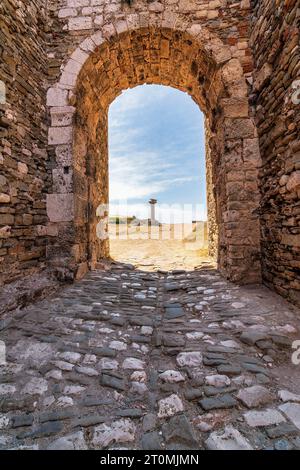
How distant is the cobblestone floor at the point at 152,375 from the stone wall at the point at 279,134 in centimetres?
55

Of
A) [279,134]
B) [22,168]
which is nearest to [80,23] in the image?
[22,168]

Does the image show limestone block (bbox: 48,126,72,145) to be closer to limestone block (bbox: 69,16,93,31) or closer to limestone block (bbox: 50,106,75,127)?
limestone block (bbox: 50,106,75,127)

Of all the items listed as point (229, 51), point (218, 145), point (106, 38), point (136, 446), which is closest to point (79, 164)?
point (106, 38)

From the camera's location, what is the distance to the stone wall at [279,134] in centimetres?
264

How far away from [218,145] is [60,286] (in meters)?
3.69

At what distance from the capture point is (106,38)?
12.9 feet

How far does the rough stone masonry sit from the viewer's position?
312cm


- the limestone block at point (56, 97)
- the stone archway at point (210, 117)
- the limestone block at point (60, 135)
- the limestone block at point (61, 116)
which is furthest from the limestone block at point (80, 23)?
the limestone block at point (60, 135)

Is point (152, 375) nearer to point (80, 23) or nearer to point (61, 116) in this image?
point (61, 116)

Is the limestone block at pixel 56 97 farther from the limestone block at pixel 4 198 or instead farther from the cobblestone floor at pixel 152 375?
the cobblestone floor at pixel 152 375

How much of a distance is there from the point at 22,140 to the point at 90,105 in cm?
181

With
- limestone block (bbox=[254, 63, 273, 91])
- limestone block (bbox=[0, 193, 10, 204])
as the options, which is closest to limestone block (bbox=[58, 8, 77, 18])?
limestone block (bbox=[254, 63, 273, 91])

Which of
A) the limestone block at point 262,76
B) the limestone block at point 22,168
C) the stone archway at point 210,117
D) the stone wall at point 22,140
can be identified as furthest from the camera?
the stone archway at point 210,117
